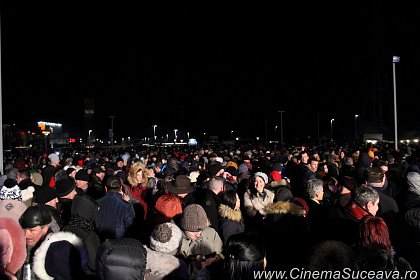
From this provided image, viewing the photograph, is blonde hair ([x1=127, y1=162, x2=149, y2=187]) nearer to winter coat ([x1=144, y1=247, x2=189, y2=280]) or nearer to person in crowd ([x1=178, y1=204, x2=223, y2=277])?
person in crowd ([x1=178, y1=204, x2=223, y2=277])

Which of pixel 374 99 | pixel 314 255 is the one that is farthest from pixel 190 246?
pixel 374 99

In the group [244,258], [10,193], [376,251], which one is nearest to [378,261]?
[376,251]

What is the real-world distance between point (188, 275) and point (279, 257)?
5.86 ft

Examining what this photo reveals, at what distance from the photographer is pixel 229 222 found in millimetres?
6559

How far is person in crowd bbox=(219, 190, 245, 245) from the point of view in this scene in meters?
6.52

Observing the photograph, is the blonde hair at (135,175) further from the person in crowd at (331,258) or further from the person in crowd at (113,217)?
the person in crowd at (331,258)

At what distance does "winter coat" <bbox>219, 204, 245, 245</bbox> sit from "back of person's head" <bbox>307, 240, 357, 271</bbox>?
2.40 meters

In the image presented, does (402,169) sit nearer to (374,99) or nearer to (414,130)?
(374,99)

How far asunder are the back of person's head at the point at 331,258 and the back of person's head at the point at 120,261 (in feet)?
4.98

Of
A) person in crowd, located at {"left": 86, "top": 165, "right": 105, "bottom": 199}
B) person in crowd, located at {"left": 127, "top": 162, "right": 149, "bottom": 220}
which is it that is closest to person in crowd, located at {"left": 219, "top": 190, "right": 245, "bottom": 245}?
person in crowd, located at {"left": 127, "top": 162, "right": 149, "bottom": 220}

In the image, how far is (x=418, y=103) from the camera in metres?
88.2

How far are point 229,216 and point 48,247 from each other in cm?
275

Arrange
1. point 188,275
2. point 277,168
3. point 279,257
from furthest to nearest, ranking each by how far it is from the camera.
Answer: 1. point 277,168
2. point 279,257
3. point 188,275

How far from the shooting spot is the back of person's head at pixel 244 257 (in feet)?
12.6
